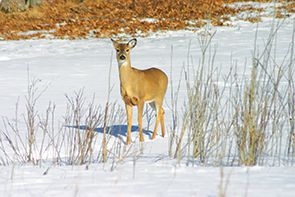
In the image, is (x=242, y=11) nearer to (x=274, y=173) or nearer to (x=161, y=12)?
(x=161, y=12)

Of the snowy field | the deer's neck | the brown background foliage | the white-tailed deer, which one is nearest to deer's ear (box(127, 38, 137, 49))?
the white-tailed deer

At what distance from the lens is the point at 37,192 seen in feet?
8.54

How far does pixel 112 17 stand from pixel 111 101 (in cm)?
1172

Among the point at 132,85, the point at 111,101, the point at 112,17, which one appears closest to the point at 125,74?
the point at 132,85

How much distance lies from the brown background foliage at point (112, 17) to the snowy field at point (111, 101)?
1.25m

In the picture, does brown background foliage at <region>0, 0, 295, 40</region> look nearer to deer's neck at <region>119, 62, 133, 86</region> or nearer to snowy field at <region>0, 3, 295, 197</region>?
snowy field at <region>0, 3, 295, 197</region>

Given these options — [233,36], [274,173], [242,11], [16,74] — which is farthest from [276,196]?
[242,11]

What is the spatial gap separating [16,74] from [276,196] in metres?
9.30

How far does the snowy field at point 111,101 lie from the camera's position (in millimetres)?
Answer: 2588

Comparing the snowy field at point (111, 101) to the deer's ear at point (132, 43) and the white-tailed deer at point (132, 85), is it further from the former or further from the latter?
the deer's ear at point (132, 43)

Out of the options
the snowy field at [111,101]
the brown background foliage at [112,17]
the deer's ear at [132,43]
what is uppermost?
the brown background foliage at [112,17]

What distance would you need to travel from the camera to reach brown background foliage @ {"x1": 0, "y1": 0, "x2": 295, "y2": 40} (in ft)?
53.8

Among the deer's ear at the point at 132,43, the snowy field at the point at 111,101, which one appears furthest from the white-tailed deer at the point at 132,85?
the snowy field at the point at 111,101

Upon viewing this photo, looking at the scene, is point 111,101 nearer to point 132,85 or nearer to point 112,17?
point 132,85
